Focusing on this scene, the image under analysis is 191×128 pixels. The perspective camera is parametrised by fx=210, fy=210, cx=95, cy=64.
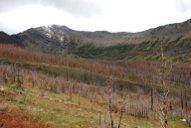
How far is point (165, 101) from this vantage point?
9.88m

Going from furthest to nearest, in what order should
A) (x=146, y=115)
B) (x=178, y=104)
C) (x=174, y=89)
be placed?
(x=174, y=89), (x=178, y=104), (x=146, y=115)

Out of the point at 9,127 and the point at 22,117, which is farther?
the point at 22,117

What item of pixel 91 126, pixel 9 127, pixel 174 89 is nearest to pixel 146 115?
pixel 91 126

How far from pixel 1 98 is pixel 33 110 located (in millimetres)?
7281

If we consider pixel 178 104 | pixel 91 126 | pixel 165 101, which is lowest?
pixel 178 104

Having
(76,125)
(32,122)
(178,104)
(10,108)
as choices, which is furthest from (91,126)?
(178,104)

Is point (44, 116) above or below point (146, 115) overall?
above

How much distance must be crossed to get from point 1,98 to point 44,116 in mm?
9987

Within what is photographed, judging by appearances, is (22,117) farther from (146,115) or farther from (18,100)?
(146,115)

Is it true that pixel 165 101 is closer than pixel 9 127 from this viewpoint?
Yes

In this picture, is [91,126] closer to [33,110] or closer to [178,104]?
[33,110]

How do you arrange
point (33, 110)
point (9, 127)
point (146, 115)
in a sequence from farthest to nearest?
point (146, 115), point (33, 110), point (9, 127)

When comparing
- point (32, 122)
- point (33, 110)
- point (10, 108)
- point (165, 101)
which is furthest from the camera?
point (33, 110)

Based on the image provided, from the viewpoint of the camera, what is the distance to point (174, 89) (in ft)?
655
